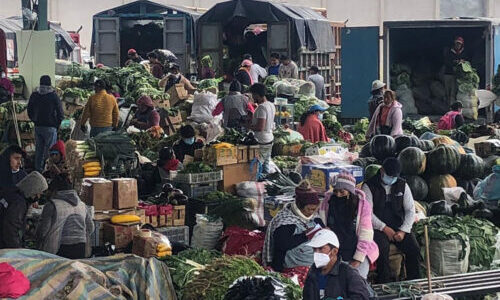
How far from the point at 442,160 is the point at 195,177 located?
2.93 metres

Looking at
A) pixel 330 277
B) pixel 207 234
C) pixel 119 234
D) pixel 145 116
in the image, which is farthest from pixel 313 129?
pixel 330 277

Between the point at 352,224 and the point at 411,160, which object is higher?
the point at 411,160

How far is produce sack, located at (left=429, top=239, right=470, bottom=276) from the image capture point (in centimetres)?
960

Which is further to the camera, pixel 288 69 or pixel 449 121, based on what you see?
pixel 288 69

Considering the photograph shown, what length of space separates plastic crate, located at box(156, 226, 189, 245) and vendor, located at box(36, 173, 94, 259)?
5.91ft

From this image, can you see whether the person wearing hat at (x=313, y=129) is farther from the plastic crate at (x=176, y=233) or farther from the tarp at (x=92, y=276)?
the tarp at (x=92, y=276)

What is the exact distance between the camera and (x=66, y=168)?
1223cm

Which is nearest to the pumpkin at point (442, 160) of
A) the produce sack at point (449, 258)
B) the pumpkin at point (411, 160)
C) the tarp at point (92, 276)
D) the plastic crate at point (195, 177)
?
the pumpkin at point (411, 160)

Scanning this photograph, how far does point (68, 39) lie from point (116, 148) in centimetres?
2158

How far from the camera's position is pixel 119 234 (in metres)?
10.1

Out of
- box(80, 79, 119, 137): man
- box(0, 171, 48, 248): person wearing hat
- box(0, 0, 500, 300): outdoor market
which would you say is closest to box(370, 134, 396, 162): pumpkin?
box(0, 0, 500, 300): outdoor market

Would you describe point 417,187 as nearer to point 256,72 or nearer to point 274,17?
point 256,72

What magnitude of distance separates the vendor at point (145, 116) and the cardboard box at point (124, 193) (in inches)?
201

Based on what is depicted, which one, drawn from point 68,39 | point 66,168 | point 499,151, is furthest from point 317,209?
point 68,39
